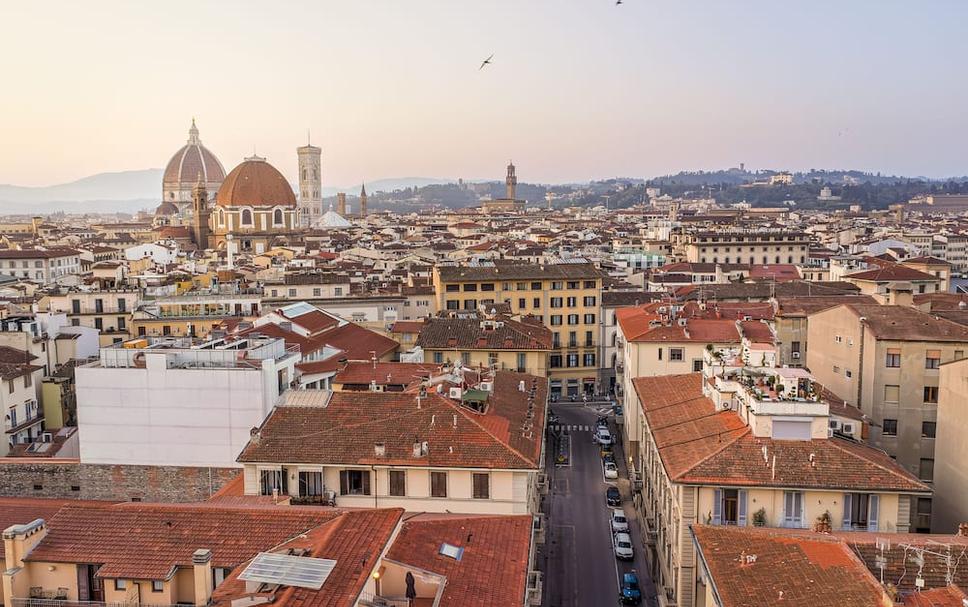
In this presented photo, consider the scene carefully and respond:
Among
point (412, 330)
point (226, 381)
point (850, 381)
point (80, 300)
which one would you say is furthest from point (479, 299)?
point (226, 381)

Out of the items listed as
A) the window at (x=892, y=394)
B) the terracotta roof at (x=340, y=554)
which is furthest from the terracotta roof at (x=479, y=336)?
the terracotta roof at (x=340, y=554)

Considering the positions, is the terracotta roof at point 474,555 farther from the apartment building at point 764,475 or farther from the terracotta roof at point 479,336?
the terracotta roof at point 479,336

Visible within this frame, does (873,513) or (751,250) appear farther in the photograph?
(751,250)

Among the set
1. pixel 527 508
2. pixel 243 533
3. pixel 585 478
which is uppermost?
pixel 243 533

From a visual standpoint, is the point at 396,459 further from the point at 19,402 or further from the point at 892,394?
the point at 19,402

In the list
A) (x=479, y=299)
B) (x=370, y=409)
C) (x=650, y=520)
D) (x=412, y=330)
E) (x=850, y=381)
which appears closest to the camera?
(x=370, y=409)

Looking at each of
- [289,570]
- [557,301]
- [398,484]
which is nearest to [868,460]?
[398,484]

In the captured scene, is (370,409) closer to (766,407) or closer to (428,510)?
(428,510)
